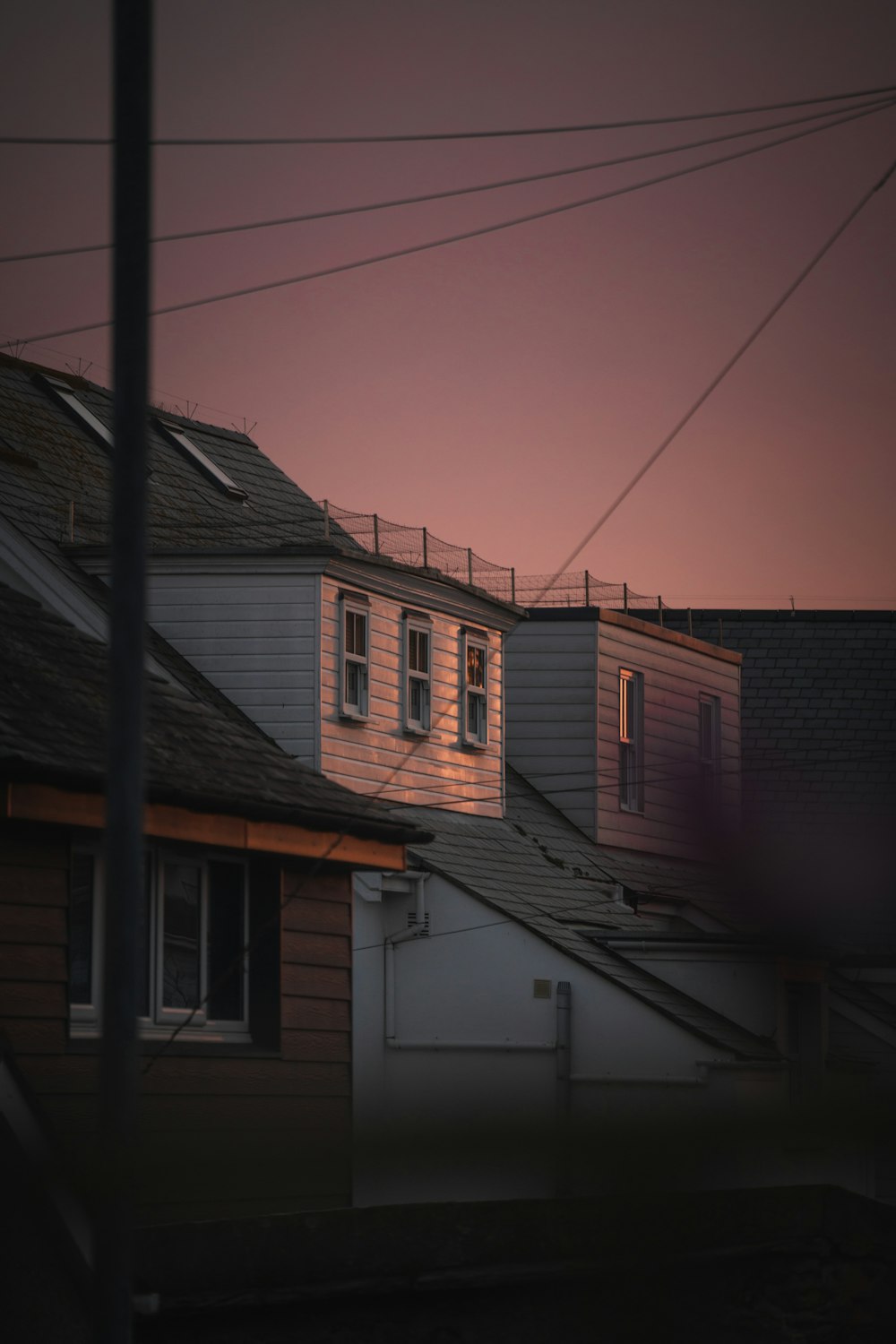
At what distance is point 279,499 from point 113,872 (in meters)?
22.1

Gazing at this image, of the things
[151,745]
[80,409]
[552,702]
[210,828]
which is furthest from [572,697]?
[210,828]

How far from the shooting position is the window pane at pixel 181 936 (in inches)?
435

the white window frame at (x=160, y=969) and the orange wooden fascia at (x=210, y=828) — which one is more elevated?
the orange wooden fascia at (x=210, y=828)

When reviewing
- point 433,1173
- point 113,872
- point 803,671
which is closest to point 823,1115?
point 433,1173

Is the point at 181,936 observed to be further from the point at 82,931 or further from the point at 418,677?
the point at 418,677

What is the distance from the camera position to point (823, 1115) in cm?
114

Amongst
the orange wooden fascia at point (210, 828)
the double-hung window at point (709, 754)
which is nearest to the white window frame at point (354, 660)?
the orange wooden fascia at point (210, 828)

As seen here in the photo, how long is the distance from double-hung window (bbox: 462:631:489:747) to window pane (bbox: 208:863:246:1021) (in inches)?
523

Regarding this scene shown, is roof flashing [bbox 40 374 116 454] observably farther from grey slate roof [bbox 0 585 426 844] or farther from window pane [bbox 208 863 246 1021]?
window pane [bbox 208 863 246 1021]

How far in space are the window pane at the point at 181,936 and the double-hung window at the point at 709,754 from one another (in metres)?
8.88

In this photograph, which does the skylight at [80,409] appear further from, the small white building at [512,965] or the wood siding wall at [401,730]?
the small white building at [512,965]

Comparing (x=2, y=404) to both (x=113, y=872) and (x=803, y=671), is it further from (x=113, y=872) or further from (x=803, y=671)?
(x=803, y=671)

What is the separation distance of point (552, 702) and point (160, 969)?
17110 millimetres

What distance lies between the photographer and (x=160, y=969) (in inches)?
428
